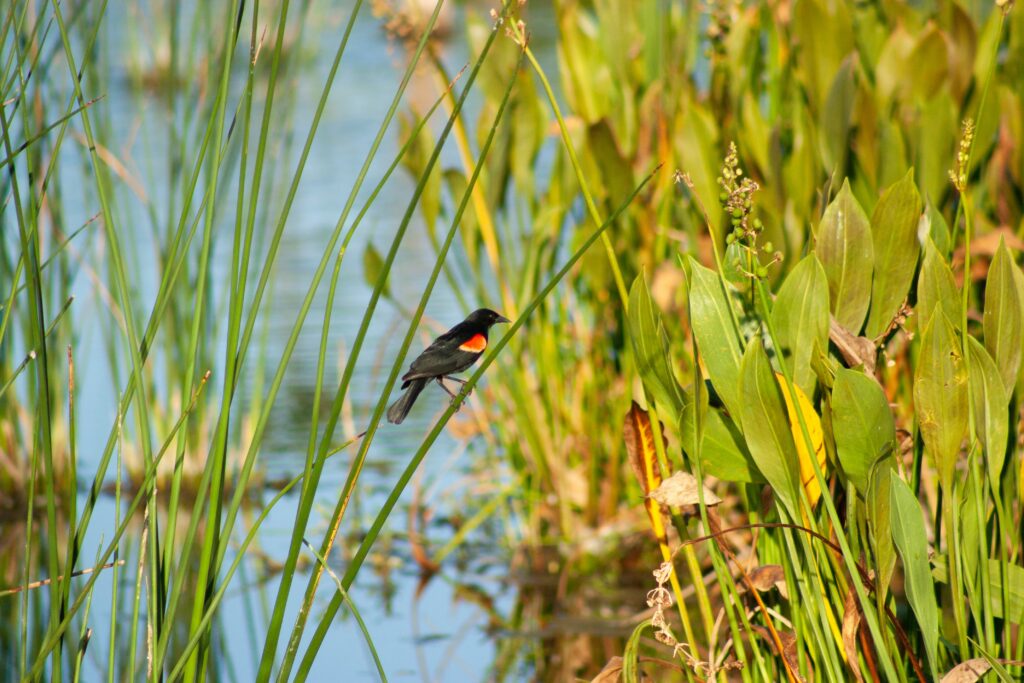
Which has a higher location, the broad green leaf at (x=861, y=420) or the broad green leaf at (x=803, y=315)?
the broad green leaf at (x=803, y=315)

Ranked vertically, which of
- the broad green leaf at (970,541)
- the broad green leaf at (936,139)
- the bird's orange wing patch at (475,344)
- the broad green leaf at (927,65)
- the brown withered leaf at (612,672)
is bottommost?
the brown withered leaf at (612,672)

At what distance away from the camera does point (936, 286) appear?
4.15 ft

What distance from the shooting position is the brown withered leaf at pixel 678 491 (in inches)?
52.6

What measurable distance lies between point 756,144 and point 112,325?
1.47 metres

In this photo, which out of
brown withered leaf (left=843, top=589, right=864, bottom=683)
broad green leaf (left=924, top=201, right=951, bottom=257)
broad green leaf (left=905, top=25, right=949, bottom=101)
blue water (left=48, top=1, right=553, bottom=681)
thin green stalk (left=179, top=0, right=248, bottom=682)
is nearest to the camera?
thin green stalk (left=179, top=0, right=248, bottom=682)

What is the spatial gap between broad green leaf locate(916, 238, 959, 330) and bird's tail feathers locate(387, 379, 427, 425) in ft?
1.79

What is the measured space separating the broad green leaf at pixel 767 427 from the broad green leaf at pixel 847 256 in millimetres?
193

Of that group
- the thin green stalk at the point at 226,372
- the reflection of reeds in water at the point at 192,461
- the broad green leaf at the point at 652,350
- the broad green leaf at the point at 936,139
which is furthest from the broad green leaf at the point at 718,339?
the reflection of reeds in water at the point at 192,461

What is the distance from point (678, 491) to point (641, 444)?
11 cm

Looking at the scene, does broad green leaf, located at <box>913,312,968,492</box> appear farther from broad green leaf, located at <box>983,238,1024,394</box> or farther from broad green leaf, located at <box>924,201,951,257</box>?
broad green leaf, located at <box>924,201,951,257</box>

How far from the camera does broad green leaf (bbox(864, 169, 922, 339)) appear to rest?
1.36 metres

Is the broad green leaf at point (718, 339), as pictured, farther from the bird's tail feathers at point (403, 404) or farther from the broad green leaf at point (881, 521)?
the bird's tail feathers at point (403, 404)

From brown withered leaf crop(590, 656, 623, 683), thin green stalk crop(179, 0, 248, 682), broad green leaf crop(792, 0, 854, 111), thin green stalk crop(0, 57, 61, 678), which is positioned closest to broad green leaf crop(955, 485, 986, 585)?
brown withered leaf crop(590, 656, 623, 683)

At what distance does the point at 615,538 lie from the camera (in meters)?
2.63
